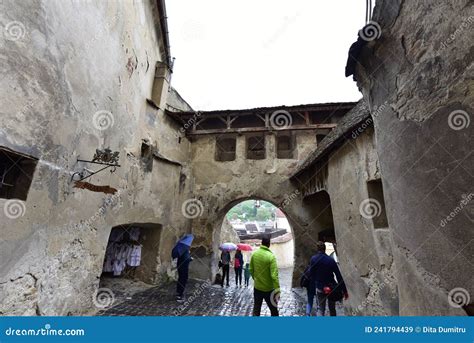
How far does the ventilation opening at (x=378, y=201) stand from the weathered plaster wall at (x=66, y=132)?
5.40 metres

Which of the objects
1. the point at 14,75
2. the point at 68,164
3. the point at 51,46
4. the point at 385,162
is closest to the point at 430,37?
the point at 385,162

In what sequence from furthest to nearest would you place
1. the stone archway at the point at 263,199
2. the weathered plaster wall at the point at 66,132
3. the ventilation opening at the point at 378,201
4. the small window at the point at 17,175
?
the stone archway at the point at 263,199
the ventilation opening at the point at 378,201
the small window at the point at 17,175
the weathered plaster wall at the point at 66,132

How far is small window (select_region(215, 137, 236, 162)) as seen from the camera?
1106cm

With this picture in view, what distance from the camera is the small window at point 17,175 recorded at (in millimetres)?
3602

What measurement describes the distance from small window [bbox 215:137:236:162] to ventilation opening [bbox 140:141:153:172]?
3.42 meters

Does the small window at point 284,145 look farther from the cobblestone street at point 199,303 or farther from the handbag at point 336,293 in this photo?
the handbag at point 336,293

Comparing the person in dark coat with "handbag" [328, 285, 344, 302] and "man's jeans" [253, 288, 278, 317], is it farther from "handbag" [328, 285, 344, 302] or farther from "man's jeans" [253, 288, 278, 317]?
"handbag" [328, 285, 344, 302]

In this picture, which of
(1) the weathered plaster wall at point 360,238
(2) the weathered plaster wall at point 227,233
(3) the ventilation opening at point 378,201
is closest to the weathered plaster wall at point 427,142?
(1) the weathered plaster wall at point 360,238

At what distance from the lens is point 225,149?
11.5 meters

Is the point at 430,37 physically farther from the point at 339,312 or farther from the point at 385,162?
the point at 339,312

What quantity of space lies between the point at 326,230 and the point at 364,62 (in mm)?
7349

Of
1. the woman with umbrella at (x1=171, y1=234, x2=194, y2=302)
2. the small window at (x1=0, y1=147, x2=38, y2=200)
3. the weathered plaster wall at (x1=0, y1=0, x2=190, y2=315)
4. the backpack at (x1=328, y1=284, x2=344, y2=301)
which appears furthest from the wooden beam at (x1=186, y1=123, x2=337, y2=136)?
the small window at (x1=0, y1=147, x2=38, y2=200)

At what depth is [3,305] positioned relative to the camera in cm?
335

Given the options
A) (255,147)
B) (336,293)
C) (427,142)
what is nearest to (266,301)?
(336,293)
